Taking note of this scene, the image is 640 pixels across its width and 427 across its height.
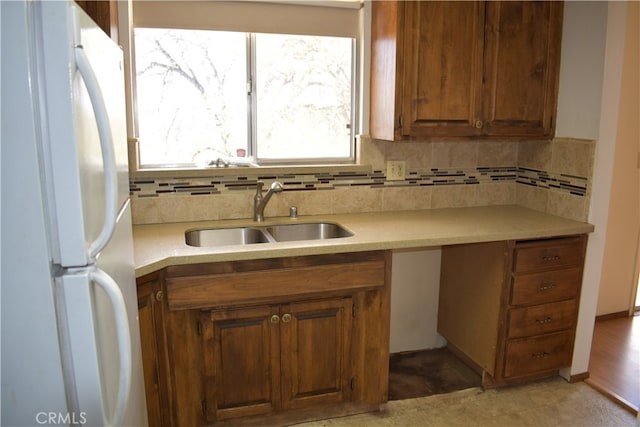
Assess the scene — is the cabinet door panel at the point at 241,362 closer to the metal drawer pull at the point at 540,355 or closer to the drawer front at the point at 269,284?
the drawer front at the point at 269,284

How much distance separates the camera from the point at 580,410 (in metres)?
2.47

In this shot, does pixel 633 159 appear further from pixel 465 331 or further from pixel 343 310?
pixel 343 310

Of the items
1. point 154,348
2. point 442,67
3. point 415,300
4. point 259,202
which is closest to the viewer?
point 154,348

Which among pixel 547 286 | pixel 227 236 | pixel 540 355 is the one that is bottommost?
pixel 540 355

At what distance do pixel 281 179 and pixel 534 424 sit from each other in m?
1.71

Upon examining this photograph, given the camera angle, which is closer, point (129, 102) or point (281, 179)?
point (129, 102)

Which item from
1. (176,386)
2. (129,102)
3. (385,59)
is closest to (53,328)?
(176,386)

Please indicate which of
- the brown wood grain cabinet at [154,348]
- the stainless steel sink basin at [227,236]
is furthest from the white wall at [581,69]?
the brown wood grain cabinet at [154,348]

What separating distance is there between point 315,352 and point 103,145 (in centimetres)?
150

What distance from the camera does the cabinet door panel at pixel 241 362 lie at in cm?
214

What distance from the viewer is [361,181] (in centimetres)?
281

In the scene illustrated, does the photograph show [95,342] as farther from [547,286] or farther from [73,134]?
[547,286]

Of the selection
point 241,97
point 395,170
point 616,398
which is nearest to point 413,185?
point 395,170

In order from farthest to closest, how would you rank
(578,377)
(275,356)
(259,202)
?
(578,377)
(259,202)
(275,356)
